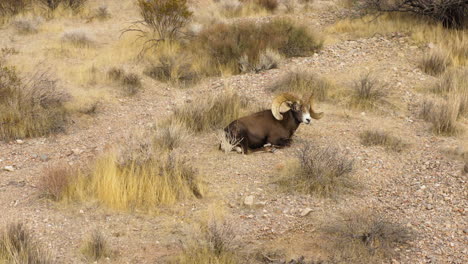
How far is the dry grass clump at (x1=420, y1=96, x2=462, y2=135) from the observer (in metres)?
8.52

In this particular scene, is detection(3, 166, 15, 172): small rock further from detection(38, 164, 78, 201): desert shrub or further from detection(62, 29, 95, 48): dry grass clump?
detection(62, 29, 95, 48): dry grass clump

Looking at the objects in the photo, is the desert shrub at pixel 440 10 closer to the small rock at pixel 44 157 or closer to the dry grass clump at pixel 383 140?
the dry grass clump at pixel 383 140

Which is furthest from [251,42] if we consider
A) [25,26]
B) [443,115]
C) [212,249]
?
[212,249]

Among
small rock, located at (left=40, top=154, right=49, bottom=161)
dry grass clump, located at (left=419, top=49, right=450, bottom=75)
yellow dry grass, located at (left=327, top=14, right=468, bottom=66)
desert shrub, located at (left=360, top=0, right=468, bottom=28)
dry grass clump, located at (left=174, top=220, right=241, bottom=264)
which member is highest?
desert shrub, located at (left=360, top=0, right=468, bottom=28)

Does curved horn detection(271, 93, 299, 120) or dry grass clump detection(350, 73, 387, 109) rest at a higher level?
curved horn detection(271, 93, 299, 120)

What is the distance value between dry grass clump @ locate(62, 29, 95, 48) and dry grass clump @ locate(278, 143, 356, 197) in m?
8.43

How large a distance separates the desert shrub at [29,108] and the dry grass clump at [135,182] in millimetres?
2268

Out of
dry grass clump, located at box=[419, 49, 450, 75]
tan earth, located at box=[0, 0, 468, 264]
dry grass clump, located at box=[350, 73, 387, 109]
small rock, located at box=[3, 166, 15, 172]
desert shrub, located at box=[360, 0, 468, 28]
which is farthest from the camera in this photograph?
desert shrub, located at box=[360, 0, 468, 28]

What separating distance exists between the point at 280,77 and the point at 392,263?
584cm

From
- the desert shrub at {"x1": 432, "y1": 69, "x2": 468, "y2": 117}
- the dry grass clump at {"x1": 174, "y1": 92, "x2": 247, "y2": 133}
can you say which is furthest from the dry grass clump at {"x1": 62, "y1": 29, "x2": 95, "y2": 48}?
the desert shrub at {"x1": 432, "y1": 69, "x2": 468, "y2": 117}

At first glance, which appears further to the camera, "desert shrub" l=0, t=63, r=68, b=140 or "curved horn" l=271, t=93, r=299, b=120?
"desert shrub" l=0, t=63, r=68, b=140

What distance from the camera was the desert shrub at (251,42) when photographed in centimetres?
1197

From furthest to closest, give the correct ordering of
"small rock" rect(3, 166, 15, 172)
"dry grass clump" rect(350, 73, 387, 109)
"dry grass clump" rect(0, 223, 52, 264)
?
1. "dry grass clump" rect(350, 73, 387, 109)
2. "small rock" rect(3, 166, 15, 172)
3. "dry grass clump" rect(0, 223, 52, 264)

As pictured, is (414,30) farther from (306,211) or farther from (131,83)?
(306,211)
